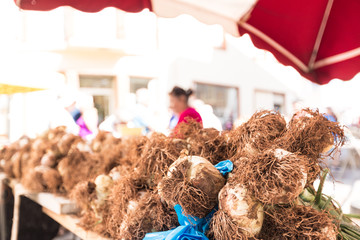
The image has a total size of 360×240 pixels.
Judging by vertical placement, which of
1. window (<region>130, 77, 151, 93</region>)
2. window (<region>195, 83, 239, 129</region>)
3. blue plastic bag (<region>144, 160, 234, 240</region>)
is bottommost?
blue plastic bag (<region>144, 160, 234, 240</region>)

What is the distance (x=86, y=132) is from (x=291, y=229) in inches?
115

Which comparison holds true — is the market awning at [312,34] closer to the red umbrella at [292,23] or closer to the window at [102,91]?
the red umbrella at [292,23]

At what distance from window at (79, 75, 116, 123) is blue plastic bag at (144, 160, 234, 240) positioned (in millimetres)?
8747

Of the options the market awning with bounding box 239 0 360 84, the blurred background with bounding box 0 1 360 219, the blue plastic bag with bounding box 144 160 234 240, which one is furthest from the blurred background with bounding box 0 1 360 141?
the blue plastic bag with bounding box 144 160 234 240

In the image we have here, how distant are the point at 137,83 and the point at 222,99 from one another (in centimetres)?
299

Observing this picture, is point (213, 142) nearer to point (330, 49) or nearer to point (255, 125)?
point (255, 125)

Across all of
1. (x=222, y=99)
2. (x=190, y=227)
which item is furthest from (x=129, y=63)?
(x=190, y=227)

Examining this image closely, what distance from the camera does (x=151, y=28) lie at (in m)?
9.89

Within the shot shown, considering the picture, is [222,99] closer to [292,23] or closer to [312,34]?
[312,34]

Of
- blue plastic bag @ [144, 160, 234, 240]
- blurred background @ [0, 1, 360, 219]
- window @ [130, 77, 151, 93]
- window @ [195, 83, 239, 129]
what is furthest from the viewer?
window @ [195, 83, 239, 129]

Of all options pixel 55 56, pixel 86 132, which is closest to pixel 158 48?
pixel 55 56

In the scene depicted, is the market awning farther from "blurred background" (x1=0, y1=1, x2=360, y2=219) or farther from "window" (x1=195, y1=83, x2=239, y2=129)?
"window" (x1=195, y1=83, x2=239, y2=129)

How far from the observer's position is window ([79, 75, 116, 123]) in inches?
368

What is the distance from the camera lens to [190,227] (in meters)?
0.86
